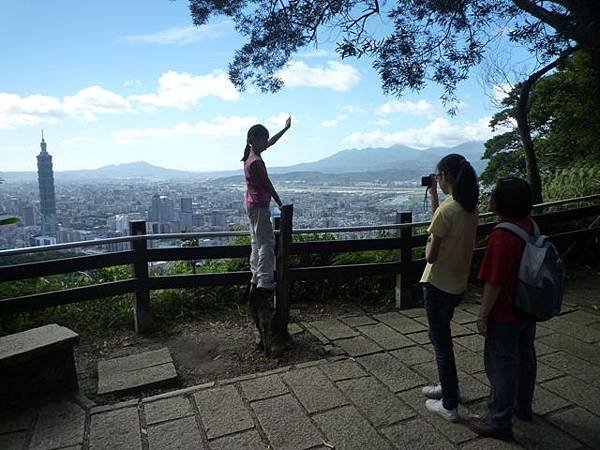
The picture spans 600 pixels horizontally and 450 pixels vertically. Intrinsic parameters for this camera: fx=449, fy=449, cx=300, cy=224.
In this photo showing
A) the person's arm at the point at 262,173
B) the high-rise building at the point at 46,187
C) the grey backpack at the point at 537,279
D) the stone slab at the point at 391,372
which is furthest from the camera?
the high-rise building at the point at 46,187

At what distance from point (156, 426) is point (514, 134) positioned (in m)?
13.6

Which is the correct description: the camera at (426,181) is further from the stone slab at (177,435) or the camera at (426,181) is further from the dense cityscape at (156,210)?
the stone slab at (177,435)

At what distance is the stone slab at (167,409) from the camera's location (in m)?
2.81

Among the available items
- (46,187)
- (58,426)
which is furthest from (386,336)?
(46,187)

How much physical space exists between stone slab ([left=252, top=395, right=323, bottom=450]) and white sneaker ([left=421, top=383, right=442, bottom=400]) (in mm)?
828

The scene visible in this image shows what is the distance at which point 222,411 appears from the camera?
112 inches

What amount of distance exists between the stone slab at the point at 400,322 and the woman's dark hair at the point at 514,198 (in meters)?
2.16

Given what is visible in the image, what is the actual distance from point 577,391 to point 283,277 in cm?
226

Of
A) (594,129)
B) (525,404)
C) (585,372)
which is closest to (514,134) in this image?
(594,129)

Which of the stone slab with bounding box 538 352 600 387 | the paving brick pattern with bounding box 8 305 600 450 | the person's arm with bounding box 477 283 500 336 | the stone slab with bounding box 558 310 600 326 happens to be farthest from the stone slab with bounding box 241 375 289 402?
the stone slab with bounding box 558 310 600 326

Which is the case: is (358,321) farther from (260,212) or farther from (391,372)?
(260,212)

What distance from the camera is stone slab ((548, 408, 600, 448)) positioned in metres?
2.48

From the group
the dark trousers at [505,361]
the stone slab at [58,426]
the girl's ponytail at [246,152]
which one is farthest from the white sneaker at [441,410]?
the girl's ponytail at [246,152]

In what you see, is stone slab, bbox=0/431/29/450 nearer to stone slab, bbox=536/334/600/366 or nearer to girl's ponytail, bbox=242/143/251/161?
girl's ponytail, bbox=242/143/251/161
